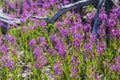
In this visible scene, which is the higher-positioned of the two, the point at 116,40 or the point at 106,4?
the point at 106,4

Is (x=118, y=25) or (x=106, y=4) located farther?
(x=106, y=4)

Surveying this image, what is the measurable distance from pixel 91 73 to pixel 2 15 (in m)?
6.70

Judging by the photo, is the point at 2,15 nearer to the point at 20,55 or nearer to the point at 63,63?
the point at 20,55

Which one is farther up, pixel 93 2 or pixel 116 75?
pixel 93 2

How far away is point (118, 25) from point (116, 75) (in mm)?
2265

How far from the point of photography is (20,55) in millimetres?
8883

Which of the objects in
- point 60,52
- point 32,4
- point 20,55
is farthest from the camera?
point 32,4

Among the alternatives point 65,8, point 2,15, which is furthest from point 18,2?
point 65,8

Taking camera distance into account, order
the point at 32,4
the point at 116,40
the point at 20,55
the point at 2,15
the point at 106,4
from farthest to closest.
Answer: the point at 32,4, the point at 2,15, the point at 106,4, the point at 20,55, the point at 116,40

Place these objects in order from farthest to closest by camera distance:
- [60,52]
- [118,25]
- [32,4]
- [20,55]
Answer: [32,4] → [20,55] → [118,25] → [60,52]

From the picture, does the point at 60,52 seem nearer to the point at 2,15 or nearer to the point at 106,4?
the point at 106,4

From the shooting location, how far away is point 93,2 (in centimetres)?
1011

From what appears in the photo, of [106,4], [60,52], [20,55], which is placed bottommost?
[20,55]

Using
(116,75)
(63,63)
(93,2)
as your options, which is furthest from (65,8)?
(116,75)
